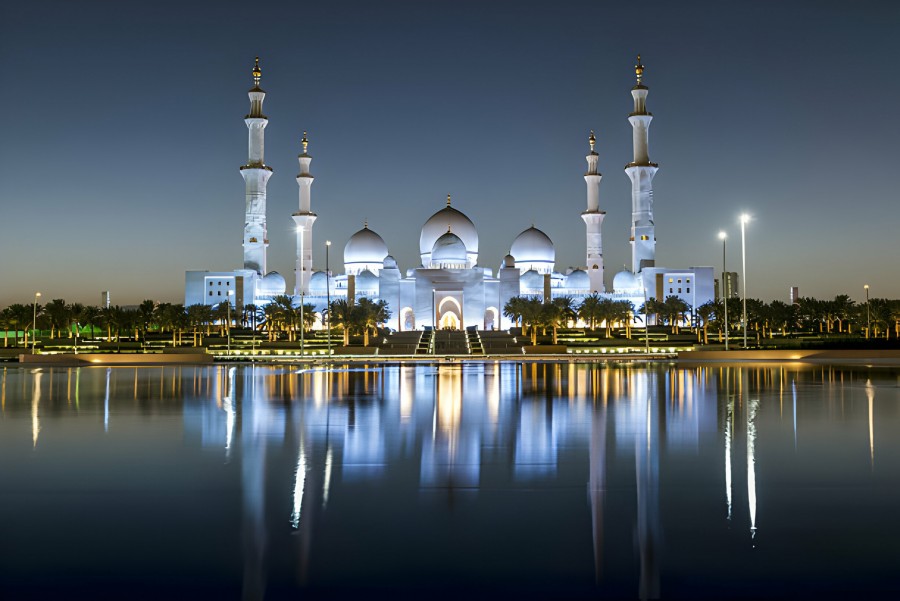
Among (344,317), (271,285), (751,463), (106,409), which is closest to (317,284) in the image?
(271,285)

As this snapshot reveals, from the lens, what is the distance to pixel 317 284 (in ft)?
254

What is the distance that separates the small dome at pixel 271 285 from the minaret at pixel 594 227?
28.4 m

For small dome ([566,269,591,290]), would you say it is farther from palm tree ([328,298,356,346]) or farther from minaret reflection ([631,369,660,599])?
minaret reflection ([631,369,660,599])

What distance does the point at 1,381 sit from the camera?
1147 inches

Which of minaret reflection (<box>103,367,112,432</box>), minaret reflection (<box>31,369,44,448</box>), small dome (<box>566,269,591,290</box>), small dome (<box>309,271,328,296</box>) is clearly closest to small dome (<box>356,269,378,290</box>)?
small dome (<box>309,271,328,296</box>)

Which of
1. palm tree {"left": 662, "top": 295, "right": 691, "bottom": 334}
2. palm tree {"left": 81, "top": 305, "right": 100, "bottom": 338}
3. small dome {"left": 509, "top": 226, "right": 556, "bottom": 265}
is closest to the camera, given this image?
palm tree {"left": 81, "top": 305, "right": 100, "bottom": 338}

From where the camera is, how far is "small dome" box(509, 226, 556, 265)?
269 feet

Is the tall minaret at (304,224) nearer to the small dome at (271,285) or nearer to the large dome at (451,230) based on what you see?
the small dome at (271,285)

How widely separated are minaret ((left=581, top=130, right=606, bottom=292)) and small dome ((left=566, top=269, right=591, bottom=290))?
0.44m

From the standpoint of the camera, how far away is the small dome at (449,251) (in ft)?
247

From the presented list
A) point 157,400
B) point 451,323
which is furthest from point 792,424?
point 451,323

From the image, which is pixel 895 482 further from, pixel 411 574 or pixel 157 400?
pixel 157 400

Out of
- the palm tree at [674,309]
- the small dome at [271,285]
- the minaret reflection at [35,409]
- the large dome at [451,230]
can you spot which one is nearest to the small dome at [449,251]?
the large dome at [451,230]

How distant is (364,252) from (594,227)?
21954mm
